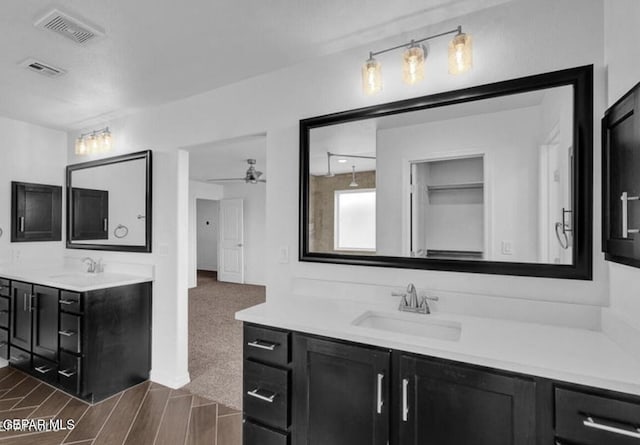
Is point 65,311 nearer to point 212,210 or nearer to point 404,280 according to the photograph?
point 404,280

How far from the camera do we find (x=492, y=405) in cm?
116

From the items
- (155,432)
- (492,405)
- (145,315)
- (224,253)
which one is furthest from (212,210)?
(492,405)

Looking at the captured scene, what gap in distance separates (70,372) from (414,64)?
3.28 m

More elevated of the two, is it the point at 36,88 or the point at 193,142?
the point at 36,88

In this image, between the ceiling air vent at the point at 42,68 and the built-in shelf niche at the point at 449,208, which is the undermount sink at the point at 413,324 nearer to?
the built-in shelf niche at the point at 449,208

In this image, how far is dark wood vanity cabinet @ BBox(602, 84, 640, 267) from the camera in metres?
1.11

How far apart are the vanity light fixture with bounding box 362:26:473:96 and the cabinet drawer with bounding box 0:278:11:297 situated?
3.66 m

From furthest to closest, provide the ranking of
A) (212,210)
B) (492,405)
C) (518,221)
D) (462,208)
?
(212,210) → (462,208) → (518,221) → (492,405)

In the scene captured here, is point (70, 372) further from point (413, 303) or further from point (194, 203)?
point (194, 203)

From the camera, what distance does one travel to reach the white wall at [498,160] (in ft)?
5.11

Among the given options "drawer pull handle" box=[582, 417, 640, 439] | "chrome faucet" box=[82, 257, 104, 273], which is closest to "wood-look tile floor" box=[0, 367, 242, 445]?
"chrome faucet" box=[82, 257, 104, 273]

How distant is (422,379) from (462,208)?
888 mm

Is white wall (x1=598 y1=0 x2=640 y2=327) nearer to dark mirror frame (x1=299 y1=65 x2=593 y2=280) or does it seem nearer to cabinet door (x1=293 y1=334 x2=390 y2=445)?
dark mirror frame (x1=299 y1=65 x2=593 y2=280)

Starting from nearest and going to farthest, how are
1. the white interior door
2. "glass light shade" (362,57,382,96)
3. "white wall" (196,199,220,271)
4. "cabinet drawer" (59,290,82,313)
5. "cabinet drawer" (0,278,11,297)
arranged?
"glass light shade" (362,57,382,96), "cabinet drawer" (59,290,82,313), "cabinet drawer" (0,278,11,297), the white interior door, "white wall" (196,199,220,271)
